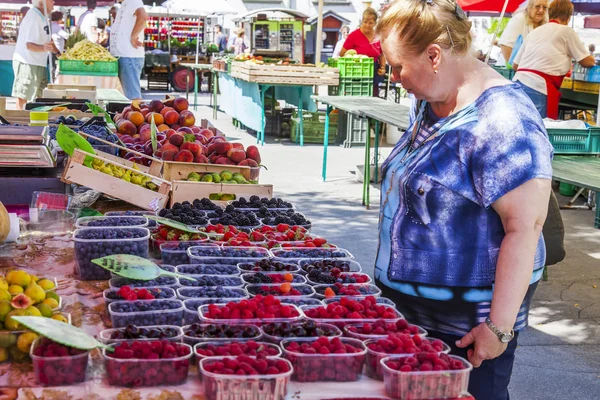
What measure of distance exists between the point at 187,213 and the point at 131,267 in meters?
0.92

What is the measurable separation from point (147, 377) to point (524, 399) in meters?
2.48

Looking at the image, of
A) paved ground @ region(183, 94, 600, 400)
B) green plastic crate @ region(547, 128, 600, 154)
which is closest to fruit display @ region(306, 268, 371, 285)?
paved ground @ region(183, 94, 600, 400)

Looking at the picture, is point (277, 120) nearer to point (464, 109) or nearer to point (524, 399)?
point (524, 399)

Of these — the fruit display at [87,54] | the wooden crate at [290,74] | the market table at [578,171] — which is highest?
the fruit display at [87,54]

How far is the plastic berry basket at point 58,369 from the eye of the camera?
5.98 feet

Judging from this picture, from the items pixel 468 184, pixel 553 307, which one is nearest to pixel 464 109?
pixel 468 184

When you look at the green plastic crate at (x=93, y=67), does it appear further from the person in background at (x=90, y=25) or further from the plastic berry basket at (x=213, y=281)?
the plastic berry basket at (x=213, y=281)

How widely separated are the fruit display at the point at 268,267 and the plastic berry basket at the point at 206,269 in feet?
0.13

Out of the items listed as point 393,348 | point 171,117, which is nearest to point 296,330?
point 393,348

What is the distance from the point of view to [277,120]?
12.7 m

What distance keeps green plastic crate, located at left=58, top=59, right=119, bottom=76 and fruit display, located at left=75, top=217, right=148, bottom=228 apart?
7560mm

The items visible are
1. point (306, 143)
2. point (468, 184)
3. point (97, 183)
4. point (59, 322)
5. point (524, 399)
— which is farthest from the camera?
point (306, 143)

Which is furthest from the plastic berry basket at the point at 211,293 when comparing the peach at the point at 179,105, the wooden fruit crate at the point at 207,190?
the peach at the point at 179,105

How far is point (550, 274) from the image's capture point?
5.83 m
